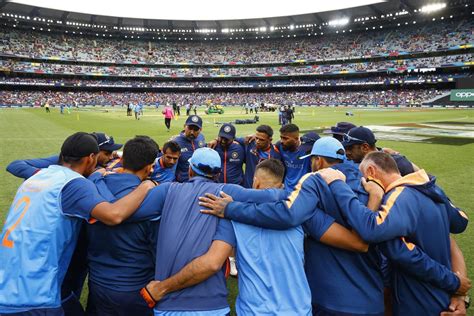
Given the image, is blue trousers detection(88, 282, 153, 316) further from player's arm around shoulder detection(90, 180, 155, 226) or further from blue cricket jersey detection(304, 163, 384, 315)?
blue cricket jersey detection(304, 163, 384, 315)

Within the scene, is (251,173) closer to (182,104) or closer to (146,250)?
(146,250)

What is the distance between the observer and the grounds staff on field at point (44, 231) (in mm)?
2693

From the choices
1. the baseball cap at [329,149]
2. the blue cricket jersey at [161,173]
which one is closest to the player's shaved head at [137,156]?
the baseball cap at [329,149]

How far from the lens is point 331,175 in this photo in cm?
284

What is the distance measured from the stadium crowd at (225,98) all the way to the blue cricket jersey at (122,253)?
6714cm

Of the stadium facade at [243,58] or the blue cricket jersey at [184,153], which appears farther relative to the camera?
the stadium facade at [243,58]

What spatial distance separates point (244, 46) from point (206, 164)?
98.3m

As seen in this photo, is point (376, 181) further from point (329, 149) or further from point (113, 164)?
point (113, 164)

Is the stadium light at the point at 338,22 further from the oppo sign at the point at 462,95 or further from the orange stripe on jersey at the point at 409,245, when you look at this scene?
the orange stripe on jersey at the point at 409,245

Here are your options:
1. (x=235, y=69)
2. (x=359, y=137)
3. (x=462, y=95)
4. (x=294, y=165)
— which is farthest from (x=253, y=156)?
(x=235, y=69)

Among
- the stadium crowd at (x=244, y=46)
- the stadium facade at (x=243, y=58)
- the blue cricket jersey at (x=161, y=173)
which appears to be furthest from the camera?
the stadium crowd at (x=244, y=46)

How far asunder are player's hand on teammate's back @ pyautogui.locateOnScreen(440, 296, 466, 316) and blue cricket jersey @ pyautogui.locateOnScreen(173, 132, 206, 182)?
190 inches

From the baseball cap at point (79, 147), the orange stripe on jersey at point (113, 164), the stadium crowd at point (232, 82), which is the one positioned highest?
the stadium crowd at point (232, 82)

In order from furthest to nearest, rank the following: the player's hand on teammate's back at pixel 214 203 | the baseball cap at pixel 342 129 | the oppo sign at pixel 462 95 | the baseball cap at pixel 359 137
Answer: the oppo sign at pixel 462 95, the baseball cap at pixel 342 129, the baseball cap at pixel 359 137, the player's hand on teammate's back at pixel 214 203
